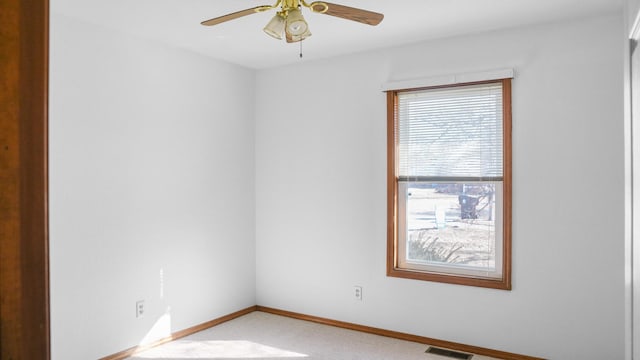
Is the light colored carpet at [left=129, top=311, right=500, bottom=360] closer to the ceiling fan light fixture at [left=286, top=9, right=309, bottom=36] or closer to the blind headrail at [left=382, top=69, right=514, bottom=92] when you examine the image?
the blind headrail at [left=382, top=69, right=514, bottom=92]

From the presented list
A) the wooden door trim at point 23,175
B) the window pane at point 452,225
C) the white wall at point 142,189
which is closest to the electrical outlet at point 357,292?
the window pane at point 452,225

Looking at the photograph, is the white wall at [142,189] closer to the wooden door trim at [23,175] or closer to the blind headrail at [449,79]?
the blind headrail at [449,79]

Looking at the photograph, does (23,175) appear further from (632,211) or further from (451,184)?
(451,184)

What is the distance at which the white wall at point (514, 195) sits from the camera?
3.26 metres

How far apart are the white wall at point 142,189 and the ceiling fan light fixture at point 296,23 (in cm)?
180

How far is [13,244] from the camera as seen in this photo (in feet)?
1.48

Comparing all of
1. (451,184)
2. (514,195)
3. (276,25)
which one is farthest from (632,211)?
(276,25)

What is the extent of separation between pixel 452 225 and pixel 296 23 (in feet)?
7.46

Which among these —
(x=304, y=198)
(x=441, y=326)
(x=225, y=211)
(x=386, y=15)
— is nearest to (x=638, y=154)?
(x=386, y=15)

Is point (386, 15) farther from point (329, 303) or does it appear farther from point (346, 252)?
point (329, 303)

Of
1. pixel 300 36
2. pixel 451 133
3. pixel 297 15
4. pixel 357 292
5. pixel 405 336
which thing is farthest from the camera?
pixel 357 292

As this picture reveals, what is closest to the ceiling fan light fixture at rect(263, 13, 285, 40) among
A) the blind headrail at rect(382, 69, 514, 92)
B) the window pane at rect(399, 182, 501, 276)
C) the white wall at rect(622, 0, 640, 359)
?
the white wall at rect(622, 0, 640, 359)

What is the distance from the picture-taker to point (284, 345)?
389cm

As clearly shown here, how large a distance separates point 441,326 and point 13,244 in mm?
3792
